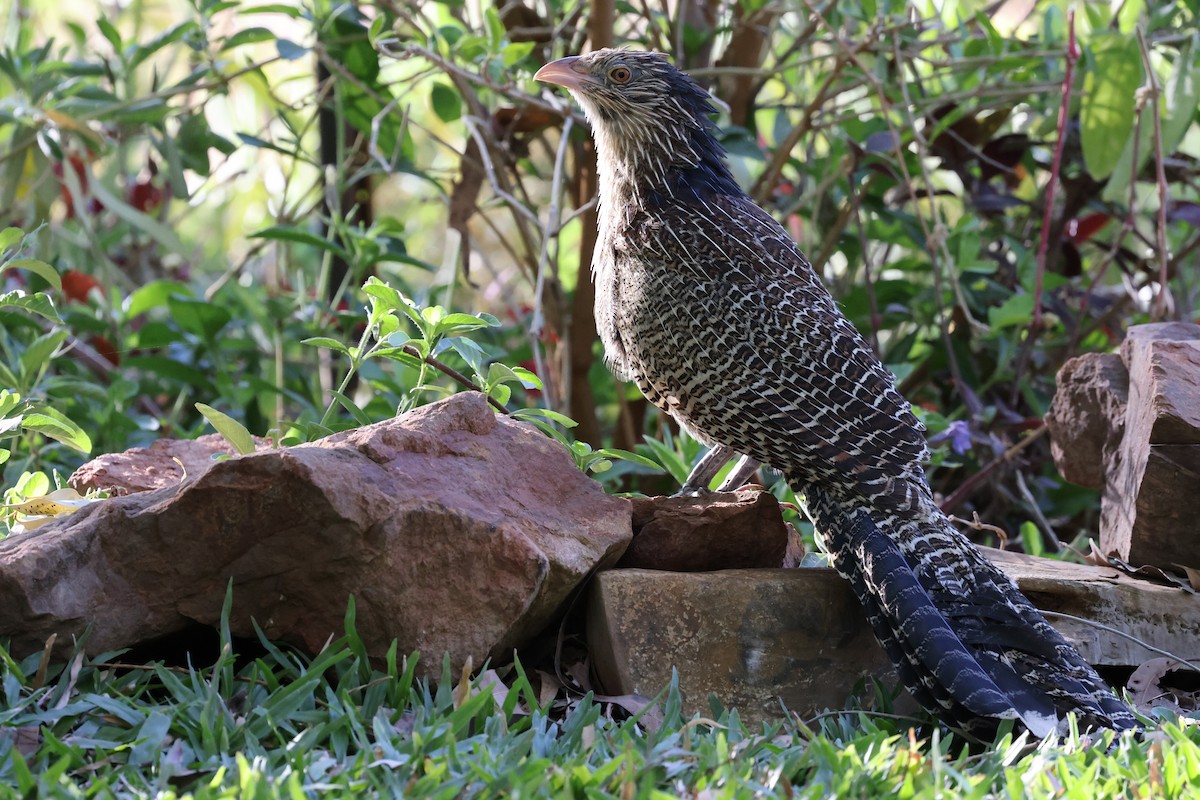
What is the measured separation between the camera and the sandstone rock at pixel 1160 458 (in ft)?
12.4

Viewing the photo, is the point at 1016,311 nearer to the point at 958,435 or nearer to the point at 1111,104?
the point at 958,435

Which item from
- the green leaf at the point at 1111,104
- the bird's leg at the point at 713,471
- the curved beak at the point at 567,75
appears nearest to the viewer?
the bird's leg at the point at 713,471

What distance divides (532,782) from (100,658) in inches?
48.4

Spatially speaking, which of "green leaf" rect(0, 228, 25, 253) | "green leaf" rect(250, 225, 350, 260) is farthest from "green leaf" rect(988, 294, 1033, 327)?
"green leaf" rect(0, 228, 25, 253)

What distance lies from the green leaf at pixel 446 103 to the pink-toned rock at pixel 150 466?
221cm

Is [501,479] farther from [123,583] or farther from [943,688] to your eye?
[943,688]

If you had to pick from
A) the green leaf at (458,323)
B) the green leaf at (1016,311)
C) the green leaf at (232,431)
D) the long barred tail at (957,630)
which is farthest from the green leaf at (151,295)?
the green leaf at (1016,311)

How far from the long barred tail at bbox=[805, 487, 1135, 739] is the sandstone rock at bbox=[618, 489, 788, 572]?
20 cm

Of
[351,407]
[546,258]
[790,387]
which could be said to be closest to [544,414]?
[351,407]

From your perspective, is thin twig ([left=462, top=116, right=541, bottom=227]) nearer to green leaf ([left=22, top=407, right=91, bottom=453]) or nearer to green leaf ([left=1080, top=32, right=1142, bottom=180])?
green leaf ([left=22, top=407, right=91, bottom=453])

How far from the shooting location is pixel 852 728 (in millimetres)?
3174

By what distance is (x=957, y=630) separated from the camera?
128 inches

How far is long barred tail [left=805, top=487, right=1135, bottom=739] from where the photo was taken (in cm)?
299

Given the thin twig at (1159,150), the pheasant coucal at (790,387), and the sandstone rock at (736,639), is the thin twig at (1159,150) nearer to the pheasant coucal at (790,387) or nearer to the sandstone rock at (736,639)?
the pheasant coucal at (790,387)
